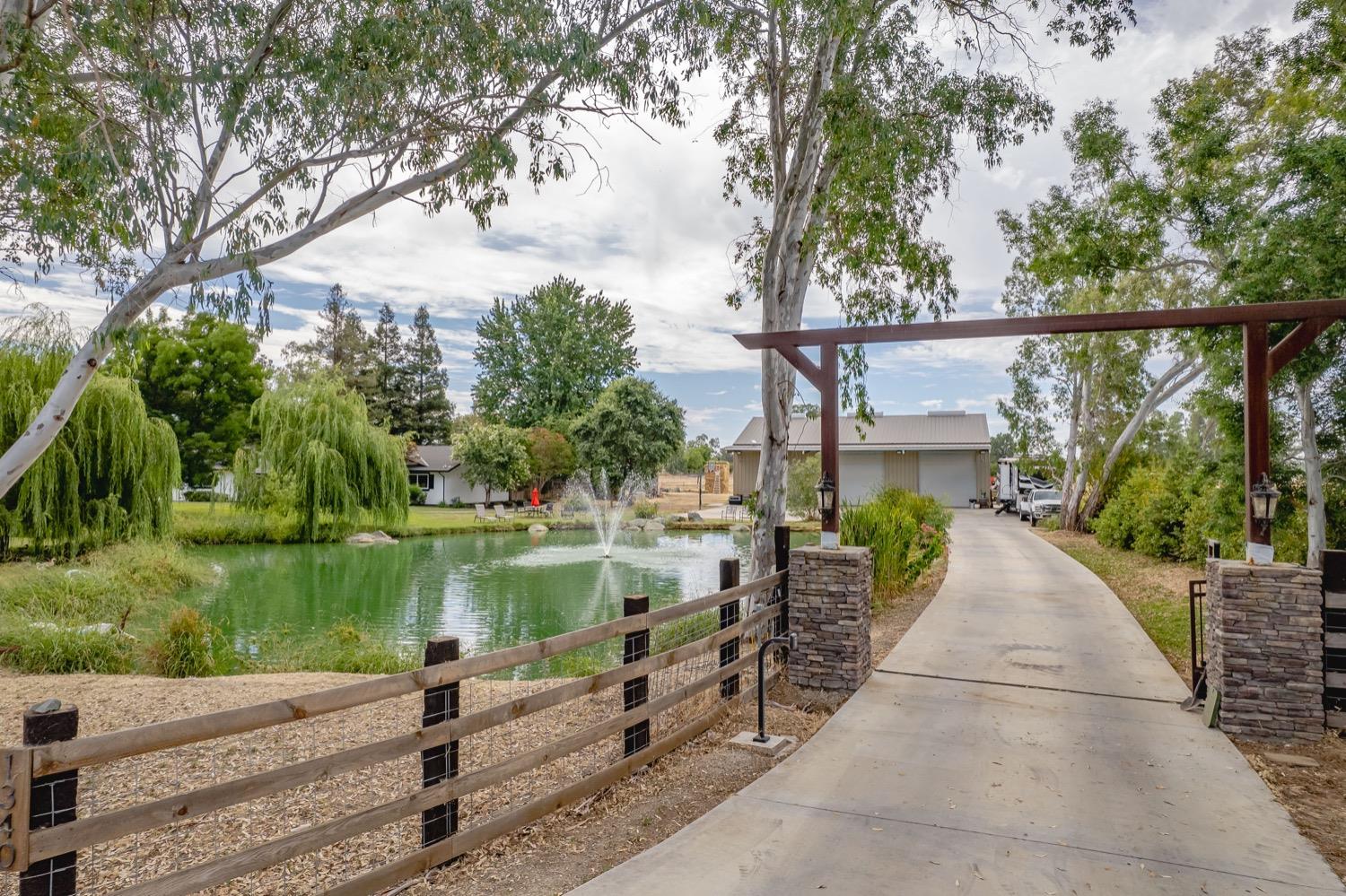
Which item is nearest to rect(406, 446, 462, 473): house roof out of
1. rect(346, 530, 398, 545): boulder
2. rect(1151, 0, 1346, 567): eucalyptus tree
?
rect(346, 530, 398, 545): boulder

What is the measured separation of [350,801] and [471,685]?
178 centimetres

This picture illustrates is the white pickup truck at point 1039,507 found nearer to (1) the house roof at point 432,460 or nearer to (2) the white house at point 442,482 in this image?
(2) the white house at point 442,482

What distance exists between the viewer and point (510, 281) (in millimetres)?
46531

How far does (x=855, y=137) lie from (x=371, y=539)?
18.4m

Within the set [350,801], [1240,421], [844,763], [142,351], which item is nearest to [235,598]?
[350,801]

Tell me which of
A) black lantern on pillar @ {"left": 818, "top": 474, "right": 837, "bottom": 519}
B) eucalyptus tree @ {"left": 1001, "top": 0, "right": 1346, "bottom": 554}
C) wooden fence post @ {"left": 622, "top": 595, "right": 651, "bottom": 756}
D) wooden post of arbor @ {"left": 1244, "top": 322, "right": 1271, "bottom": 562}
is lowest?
wooden fence post @ {"left": 622, "top": 595, "right": 651, "bottom": 756}

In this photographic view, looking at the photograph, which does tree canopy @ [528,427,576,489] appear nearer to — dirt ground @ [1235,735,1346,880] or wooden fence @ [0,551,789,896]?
wooden fence @ [0,551,789,896]

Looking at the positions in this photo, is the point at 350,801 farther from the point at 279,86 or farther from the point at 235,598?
the point at 235,598

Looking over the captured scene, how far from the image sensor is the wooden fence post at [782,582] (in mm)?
6359

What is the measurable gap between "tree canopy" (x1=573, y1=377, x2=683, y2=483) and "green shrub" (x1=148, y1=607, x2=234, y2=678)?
2678cm

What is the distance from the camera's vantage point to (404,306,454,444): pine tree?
49.2 meters

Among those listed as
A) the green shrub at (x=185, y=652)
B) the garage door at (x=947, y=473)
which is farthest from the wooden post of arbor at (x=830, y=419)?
the garage door at (x=947, y=473)

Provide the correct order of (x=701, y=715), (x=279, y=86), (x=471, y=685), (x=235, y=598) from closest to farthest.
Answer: (x=701, y=715) < (x=471, y=685) < (x=279, y=86) < (x=235, y=598)

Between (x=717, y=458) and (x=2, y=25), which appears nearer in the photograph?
(x=2, y=25)
